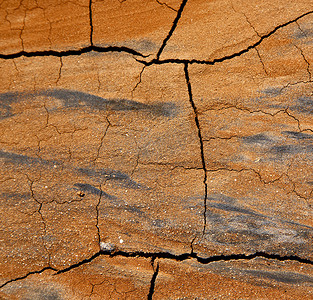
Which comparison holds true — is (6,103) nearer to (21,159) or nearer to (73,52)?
(21,159)

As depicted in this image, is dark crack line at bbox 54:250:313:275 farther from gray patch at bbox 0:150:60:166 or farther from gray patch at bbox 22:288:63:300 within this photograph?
gray patch at bbox 0:150:60:166

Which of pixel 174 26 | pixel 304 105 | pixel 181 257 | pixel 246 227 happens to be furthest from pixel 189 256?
pixel 174 26

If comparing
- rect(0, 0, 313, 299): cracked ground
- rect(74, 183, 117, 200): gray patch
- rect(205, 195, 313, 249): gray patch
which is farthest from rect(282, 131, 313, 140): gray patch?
rect(74, 183, 117, 200): gray patch

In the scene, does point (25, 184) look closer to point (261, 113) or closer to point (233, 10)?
point (261, 113)

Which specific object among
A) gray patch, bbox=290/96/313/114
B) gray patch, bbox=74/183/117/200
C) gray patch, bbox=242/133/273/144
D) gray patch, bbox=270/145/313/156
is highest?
gray patch, bbox=290/96/313/114

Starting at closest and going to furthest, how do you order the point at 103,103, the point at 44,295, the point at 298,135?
1. the point at 44,295
2. the point at 298,135
3. the point at 103,103

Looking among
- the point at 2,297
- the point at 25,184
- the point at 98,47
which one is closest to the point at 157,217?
the point at 25,184

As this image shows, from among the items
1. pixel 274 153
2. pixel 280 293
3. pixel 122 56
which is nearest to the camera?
pixel 280 293

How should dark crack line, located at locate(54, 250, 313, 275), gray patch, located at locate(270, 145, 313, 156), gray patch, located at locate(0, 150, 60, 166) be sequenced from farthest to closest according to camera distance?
gray patch, located at locate(0, 150, 60, 166), gray patch, located at locate(270, 145, 313, 156), dark crack line, located at locate(54, 250, 313, 275)
